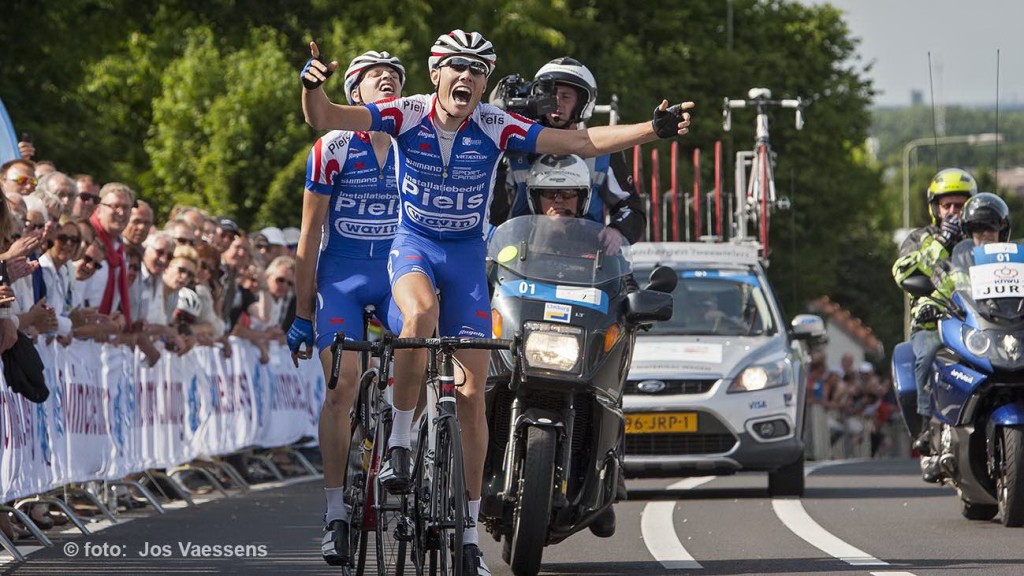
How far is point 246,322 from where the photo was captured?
760 inches

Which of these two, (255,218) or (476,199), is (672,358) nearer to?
(476,199)

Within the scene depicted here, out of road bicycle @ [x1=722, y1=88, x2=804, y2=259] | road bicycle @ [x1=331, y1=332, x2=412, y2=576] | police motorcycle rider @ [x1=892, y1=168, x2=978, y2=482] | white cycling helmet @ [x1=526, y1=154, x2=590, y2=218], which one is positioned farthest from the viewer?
road bicycle @ [x1=722, y1=88, x2=804, y2=259]

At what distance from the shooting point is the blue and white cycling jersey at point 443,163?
9250 millimetres

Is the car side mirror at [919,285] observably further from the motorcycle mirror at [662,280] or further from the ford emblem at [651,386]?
the motorcycle mirror at [662,280]

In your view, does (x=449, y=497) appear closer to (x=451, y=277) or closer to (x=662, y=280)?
(x=451, y=277)

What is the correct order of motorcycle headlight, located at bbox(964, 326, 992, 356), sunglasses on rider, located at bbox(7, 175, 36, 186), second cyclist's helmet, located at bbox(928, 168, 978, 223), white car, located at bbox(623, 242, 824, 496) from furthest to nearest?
white car, located at bbox(623, 242, 824, 496), sunglasses on rider, located at bbox(7, 175, 36, 186), second cyclist's helmet, located at bbox(928, 168, 978, 223), motorcycle headlight, located at bbox(964, 326, 992, 356)

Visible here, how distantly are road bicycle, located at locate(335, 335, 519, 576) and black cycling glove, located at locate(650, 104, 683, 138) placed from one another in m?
1.21

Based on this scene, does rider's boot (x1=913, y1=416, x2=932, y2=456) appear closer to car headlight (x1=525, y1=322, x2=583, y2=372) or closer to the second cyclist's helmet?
the second cyclist's helmet

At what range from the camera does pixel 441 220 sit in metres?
9.24

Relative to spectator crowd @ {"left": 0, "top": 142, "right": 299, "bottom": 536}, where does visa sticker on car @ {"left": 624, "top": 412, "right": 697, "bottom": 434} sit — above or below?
below

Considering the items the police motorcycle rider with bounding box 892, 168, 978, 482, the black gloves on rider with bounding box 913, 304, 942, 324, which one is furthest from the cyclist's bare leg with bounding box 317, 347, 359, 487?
the black gloves on rider with bounding box 913, 304, 942, 324


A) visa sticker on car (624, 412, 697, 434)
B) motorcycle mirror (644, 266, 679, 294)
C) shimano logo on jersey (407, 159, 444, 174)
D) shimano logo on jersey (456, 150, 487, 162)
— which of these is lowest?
visa sticker on car (624, 412, 697, 434)

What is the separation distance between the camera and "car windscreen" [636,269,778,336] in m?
16.8

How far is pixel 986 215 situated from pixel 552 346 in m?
4.11
